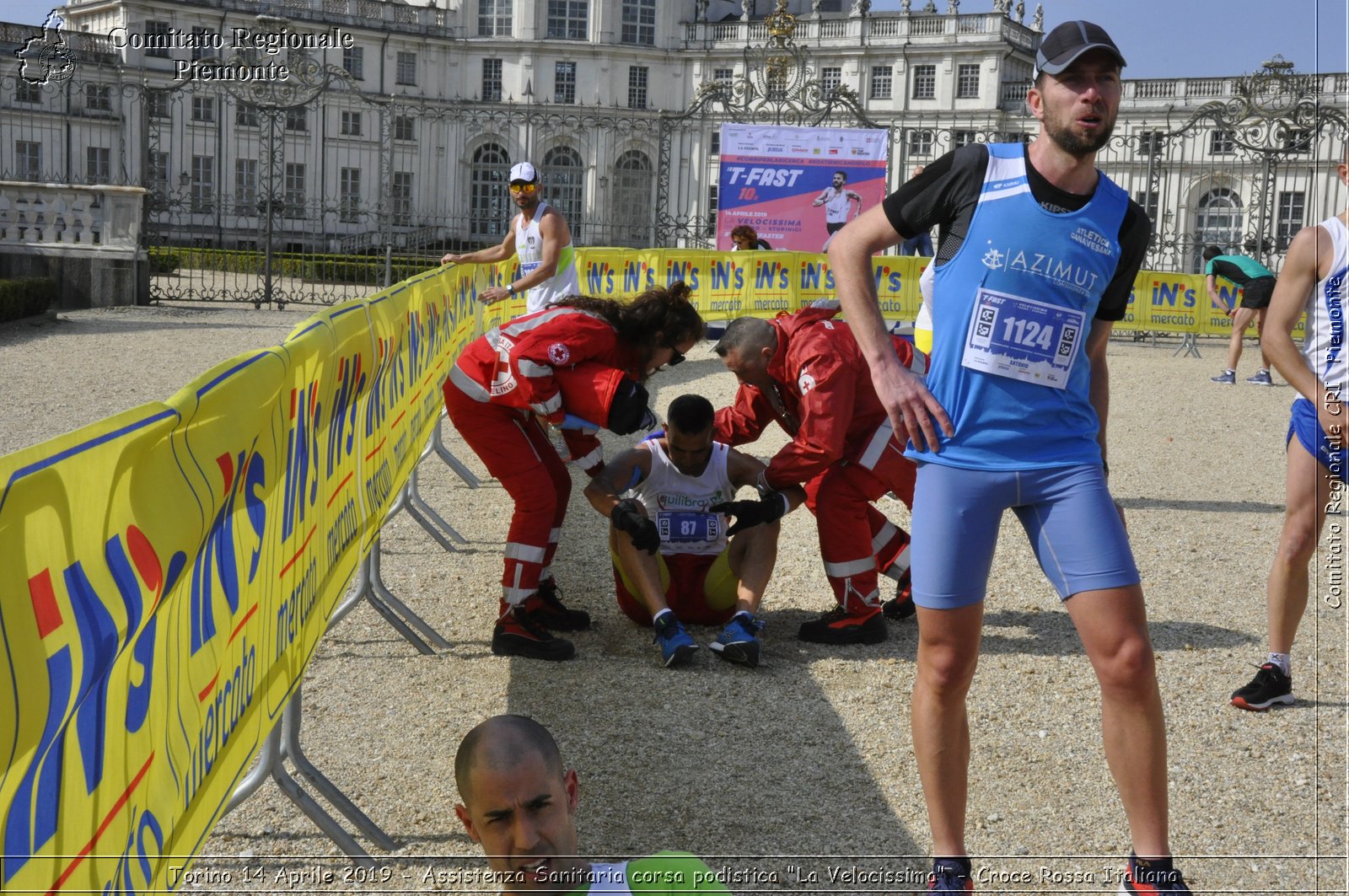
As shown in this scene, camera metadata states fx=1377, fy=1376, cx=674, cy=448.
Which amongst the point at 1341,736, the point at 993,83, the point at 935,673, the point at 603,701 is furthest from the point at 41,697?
the point at 993,83

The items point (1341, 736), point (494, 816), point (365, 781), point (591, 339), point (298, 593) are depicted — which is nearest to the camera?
point (494, 816)

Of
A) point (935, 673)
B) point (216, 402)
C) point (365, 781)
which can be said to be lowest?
point (365, 781)

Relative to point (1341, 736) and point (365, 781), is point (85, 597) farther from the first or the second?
point (1341, 736)

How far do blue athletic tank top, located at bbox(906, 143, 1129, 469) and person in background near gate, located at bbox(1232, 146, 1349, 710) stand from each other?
5.15 ft

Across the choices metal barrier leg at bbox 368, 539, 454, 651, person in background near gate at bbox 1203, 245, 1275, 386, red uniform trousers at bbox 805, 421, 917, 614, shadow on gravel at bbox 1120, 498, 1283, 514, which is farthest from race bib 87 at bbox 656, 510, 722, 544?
shadow on gravel at bbox 1120, 498, 1283, 514

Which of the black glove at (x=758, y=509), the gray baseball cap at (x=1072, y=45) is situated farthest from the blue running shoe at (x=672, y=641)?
the gray baseball cap at (x=1072, y=45)

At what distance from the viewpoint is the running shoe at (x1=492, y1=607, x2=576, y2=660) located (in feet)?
18.2

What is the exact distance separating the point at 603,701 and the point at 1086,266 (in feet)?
8.42

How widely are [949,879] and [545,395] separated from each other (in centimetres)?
273

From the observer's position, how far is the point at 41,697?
1.76 meters

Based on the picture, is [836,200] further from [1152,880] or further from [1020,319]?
[1152,880]

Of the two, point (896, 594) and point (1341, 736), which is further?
point (896, 594)

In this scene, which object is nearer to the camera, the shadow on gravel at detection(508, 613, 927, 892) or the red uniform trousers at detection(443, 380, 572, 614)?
the shadow on gravel at detection(508, 613, 927, 892)

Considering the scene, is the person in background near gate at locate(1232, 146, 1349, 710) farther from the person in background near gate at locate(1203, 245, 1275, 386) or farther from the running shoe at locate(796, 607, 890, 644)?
the person in background near gate at locate(1203, 245, 1275, 386)
